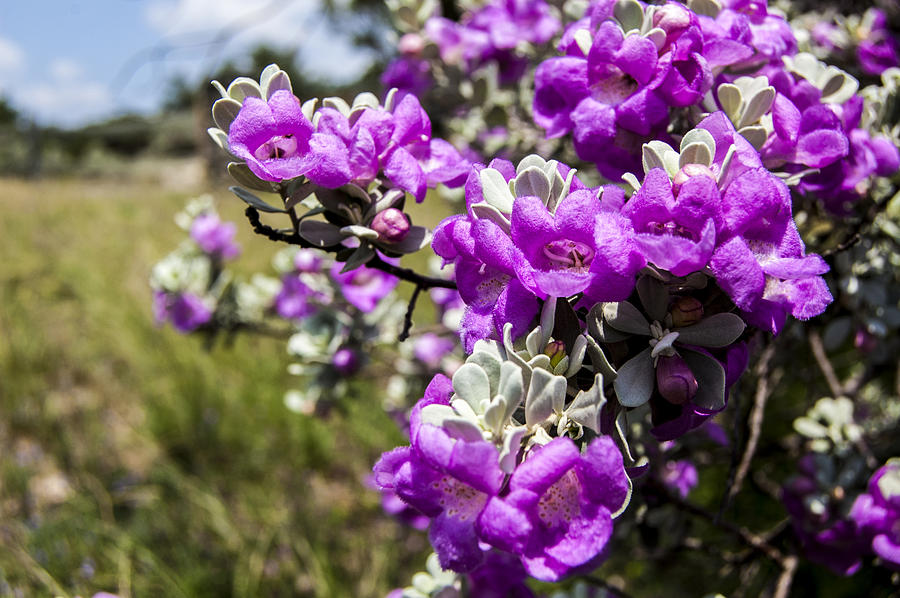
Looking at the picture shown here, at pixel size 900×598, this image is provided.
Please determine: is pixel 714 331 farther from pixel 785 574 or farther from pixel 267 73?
pixel 785 574

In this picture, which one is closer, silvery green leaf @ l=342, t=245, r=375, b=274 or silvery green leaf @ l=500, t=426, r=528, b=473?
silvery green leaf @ l=500, t=426, r=528, b=473

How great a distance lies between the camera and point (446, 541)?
0.48m

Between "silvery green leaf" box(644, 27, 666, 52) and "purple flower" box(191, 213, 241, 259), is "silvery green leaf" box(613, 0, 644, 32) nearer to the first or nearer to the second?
"silvery green leaf" box(644, 27, 666, 52)

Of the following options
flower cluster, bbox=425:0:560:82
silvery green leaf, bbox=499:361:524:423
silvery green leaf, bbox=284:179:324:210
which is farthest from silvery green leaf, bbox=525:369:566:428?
flower cluster, bbox=425:0:560:82

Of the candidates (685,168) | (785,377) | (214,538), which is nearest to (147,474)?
(214,538)

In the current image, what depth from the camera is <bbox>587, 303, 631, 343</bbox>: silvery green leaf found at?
1.78ft

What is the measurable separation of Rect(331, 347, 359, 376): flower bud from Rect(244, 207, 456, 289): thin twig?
0.50 m

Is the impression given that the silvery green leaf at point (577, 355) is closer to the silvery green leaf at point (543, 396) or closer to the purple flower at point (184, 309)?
the silvery green leaf at point (543, 396)

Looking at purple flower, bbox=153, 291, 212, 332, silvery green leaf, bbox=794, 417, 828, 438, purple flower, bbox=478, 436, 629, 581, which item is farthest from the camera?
purple flower, bbox=153, 291, 212, 332

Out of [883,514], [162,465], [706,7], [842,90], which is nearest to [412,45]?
[706,7]

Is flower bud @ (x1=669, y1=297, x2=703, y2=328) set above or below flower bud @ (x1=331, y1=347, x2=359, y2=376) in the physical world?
above

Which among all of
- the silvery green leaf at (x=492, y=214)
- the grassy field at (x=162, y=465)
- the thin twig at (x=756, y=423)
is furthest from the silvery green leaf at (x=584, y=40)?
the grassy field at (x=162, y=465)

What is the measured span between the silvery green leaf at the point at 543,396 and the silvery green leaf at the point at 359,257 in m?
0.28

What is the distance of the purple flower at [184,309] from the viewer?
145 cm
